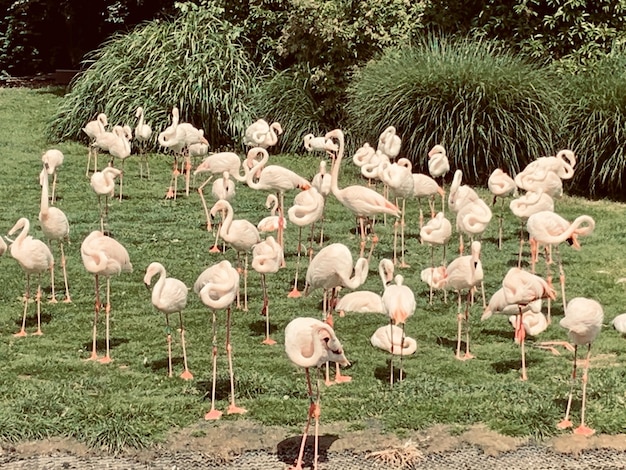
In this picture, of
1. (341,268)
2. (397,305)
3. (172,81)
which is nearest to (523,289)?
(397,305)

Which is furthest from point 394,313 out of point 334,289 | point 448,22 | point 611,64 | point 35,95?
point 35,95

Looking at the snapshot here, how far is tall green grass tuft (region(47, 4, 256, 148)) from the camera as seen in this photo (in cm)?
1430

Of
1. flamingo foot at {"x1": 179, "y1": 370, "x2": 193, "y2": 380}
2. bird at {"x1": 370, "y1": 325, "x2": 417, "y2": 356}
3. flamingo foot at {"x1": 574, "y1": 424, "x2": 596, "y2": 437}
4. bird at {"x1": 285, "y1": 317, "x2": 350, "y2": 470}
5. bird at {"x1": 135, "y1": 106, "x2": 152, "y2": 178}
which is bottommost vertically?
flamingo foot at {"x1": 574, "y1": 424, "x2": 596, "y2": 437}

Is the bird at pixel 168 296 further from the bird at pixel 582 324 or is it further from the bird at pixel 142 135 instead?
the bird at pixel 142 135

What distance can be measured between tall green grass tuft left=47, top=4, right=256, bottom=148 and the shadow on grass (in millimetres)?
8950

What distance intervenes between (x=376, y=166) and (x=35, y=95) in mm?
10747

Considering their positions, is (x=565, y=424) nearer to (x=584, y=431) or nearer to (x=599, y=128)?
(x=584, y=431)

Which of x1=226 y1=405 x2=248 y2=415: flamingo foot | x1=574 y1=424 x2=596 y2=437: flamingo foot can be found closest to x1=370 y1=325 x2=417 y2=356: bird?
x1=226 y1=405 x2=248 y2=415: flamingo foot

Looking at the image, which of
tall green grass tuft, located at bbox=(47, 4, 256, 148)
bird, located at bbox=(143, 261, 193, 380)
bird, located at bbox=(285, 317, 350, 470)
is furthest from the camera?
tall green grass tuft, located at bbox=(47, 4, 256, 148)

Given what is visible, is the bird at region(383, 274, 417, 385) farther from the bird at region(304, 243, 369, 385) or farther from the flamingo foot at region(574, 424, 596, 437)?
the flamingo foot at region(574, 424, 596, 437)

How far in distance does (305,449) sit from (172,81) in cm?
950

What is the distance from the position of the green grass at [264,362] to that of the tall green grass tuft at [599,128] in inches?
58.7

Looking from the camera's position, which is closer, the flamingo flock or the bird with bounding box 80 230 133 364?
the flamingo flock

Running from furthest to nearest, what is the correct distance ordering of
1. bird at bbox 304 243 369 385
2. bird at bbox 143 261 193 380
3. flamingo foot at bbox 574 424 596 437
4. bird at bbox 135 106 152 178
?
bird at bbox 135 106 152 178 < bird at bbox 304 243 369 385 < bird at bbox 143 261 193 380 < flamingo foot at bbox 574 424 596 437
